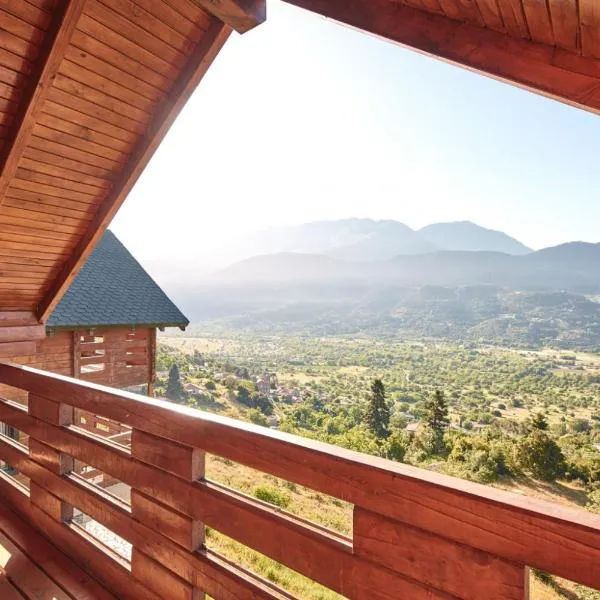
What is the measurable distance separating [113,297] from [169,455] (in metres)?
7.31

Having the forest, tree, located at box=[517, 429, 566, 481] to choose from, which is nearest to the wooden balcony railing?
the forest

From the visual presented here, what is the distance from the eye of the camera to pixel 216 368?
42594 millimetres

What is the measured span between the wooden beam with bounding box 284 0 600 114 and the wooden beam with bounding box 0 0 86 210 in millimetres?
1195

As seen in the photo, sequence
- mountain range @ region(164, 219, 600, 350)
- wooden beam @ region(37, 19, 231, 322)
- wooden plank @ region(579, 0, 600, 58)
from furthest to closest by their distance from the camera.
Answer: mountain range @ region(164, 219, 600, 350), wooden beam @ region(37, 19, 231, 322), wooden plank @ region(579, 0, 600, 58)

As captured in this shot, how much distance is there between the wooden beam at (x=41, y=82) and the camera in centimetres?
196

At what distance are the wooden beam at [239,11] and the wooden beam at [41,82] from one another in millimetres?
574

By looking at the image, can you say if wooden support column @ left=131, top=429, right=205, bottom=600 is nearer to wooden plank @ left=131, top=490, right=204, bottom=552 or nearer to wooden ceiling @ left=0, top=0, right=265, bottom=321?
wooden plank @ left=131, top=490, right=204, bottom=552

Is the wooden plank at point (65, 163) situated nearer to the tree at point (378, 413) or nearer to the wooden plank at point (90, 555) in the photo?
the wooden plank at point (90, 555)

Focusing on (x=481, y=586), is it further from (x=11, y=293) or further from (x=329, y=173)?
(x=329, y=173)

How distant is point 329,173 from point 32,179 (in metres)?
175

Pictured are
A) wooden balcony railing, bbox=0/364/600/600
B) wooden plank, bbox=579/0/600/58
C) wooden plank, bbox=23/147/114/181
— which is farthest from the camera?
wooden plank, bbox=23/147/114/181

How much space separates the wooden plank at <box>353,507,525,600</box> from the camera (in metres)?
0.79

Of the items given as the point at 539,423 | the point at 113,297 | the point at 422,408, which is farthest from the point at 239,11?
the point at 422,408

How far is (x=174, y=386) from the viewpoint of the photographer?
1156 inches
